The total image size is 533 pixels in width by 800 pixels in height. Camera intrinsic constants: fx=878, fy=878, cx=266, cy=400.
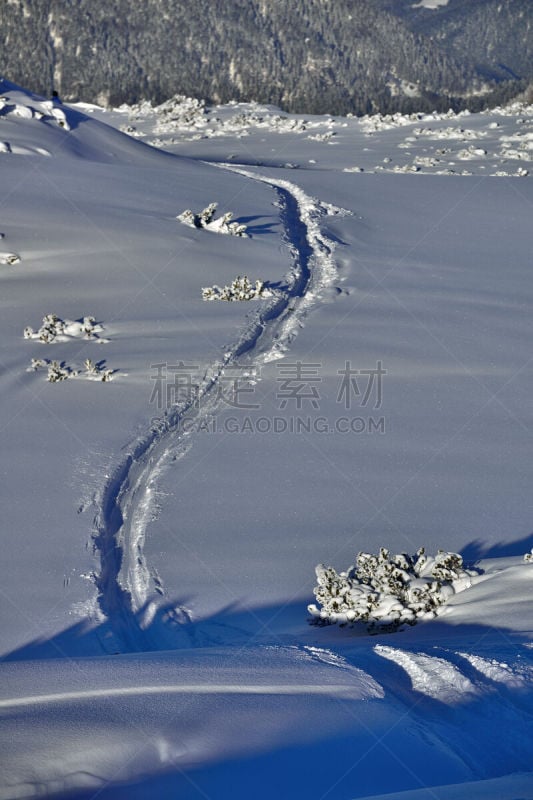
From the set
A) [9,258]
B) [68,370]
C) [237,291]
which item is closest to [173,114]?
[9,258]

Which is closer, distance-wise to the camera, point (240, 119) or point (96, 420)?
point (96, 420)

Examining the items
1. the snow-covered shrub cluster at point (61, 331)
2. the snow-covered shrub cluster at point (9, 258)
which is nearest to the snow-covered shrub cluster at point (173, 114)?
the snow-covered shrub cluster at point (9, 258)

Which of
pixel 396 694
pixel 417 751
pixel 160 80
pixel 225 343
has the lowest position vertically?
pixel 160 80

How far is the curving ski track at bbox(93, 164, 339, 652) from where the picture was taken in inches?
191

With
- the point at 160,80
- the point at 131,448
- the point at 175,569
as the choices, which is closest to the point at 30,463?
the point at 131,448

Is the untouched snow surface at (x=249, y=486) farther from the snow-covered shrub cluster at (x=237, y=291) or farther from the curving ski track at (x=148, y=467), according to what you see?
the snow-covered shrub cluster at (x=237, y=291)

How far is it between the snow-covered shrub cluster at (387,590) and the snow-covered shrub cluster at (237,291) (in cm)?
573

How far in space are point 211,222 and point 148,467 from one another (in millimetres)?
6752

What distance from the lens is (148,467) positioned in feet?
21.6

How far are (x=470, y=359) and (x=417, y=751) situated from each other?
20.5ft

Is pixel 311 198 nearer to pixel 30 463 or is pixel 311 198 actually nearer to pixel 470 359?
pixel 470 359

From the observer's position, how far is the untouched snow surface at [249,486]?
2891 mm

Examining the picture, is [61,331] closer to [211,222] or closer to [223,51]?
[211,222]

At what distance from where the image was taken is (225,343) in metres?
8.98
